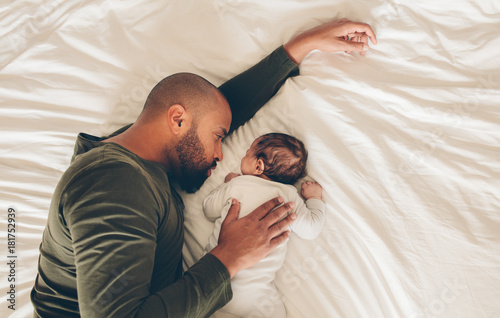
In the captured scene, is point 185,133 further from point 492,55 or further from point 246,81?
point 492,55

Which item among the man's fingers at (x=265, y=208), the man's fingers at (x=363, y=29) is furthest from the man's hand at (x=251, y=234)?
the man's fingers at (x=363, y=29)

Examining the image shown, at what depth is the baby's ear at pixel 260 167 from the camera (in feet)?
4.40

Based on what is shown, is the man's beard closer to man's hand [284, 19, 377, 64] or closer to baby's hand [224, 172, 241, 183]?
baby's hand [224, 172, 241, 183]

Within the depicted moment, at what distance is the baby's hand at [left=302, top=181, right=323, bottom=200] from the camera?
1.30 metres

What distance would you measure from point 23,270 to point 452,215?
157cm

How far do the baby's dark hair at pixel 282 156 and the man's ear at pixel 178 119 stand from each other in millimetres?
304

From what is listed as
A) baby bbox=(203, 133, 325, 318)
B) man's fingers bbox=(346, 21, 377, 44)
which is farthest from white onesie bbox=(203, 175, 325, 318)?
man's fingers bbox=(346, 21, 377, 44)

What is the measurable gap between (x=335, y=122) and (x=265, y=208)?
0.43 meters

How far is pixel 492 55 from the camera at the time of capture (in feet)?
4.00

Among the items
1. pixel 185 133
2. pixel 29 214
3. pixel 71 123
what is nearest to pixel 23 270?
pixel 29 214

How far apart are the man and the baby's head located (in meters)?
0.13

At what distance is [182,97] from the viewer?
3.98 feet

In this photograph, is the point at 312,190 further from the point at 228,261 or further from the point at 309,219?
the point at 228,261

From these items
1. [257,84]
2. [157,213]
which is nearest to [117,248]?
[157,213]
